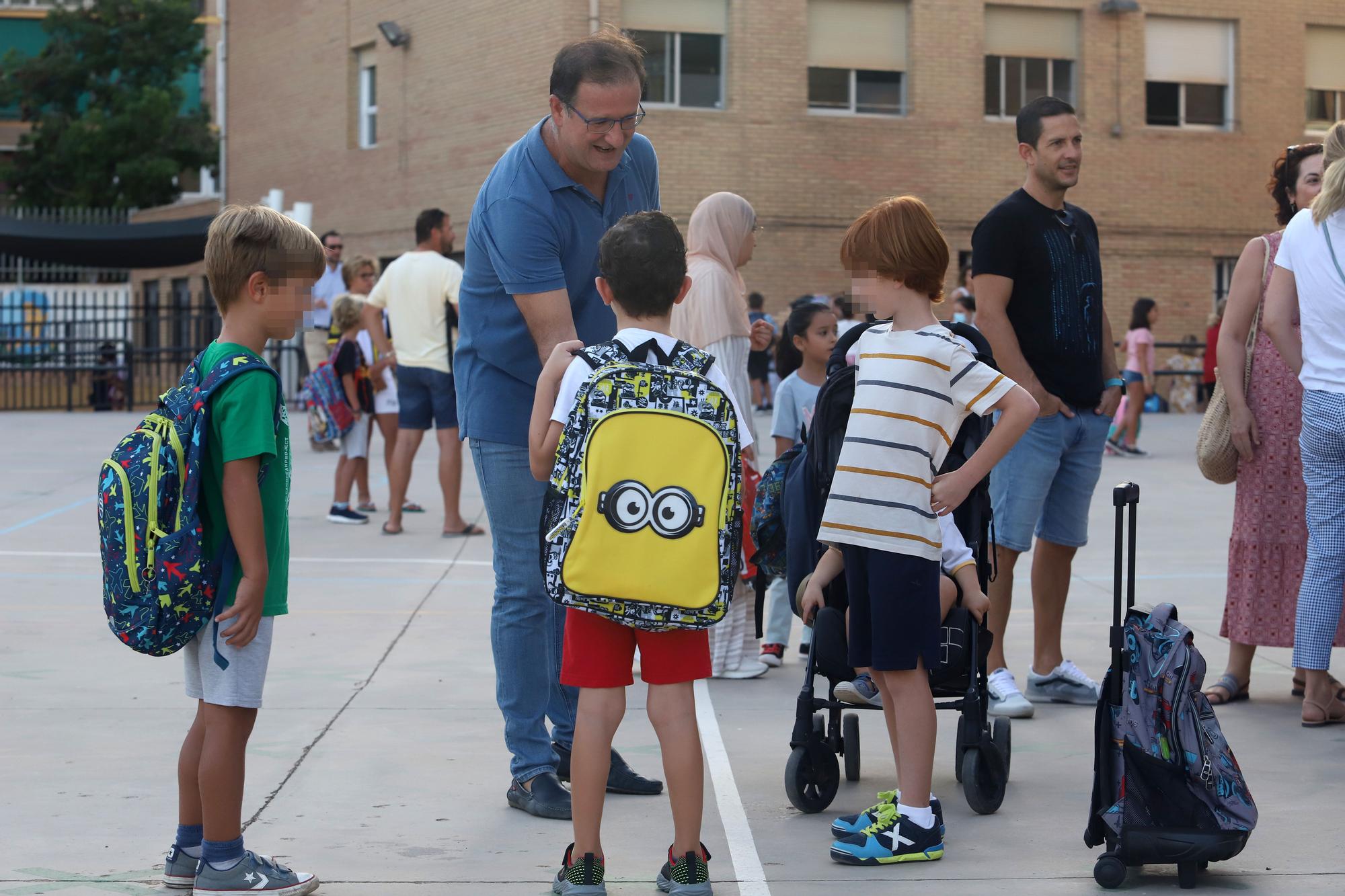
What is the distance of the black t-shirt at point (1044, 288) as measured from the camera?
567 centimetres

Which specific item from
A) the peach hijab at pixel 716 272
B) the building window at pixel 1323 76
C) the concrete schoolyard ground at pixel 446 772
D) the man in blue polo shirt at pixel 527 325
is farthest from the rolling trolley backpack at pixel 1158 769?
the building window at pixel 1323 76

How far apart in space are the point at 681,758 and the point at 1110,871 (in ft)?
3.61

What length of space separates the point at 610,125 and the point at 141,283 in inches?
1642

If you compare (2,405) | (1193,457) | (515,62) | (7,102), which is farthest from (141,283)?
(1193,457)

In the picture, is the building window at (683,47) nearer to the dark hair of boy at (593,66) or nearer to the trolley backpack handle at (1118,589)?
the dark hair of boy at (593,66)

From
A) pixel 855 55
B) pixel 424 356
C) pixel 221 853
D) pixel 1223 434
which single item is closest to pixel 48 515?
pixel 424 356

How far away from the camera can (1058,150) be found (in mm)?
5680

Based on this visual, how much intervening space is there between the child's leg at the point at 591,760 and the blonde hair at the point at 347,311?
26.4 feet

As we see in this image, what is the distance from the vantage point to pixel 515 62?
25250mm

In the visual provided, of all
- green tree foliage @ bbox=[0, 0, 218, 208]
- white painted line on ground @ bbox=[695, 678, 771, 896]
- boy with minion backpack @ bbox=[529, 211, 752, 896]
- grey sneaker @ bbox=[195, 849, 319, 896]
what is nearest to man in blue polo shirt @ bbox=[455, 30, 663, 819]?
white painted line on ground @ bbox=[695, 678, 771, 896]

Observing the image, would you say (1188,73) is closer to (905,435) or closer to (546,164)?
(546,164)

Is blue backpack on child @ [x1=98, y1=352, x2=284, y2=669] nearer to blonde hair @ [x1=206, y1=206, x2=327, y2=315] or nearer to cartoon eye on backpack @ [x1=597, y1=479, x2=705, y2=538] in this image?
blonde hair @ [x1=206, y1=206, x2=327, y2=315]

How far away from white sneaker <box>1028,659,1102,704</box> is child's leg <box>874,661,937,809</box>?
2009 mm

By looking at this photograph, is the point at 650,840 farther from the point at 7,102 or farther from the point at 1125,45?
the point at 7,102
